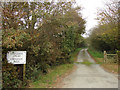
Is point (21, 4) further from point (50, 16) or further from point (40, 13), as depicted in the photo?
point (50, 16)

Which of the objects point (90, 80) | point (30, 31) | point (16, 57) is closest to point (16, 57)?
point (16, 57)

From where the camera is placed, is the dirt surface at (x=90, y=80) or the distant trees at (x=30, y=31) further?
the dirt surface at (x=90, y=80)

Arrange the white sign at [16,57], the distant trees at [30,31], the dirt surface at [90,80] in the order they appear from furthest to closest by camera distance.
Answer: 1. the dirt surface at [90,80]
2. the white sign at [16,57]
3. the distant trees at [30,31]

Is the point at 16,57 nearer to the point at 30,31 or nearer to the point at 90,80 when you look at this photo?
the point at 30,31

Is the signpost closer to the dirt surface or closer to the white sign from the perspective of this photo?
the white sign

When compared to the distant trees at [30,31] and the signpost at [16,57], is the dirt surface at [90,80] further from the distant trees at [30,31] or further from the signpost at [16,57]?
the signpost at [16,57]

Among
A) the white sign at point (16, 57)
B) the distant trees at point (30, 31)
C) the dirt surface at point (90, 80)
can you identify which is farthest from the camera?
the dirt surface at point (90, 80)

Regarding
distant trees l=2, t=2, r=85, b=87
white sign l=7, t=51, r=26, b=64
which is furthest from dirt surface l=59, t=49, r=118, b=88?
white sign l=7, t=51, r=26, b=64

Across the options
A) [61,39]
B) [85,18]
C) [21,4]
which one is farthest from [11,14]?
[85,18]

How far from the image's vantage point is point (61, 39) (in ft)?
39.5

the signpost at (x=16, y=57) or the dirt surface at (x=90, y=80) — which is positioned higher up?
the signpost at (x=16, y=57)

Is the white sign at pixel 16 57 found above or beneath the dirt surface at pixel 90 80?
above

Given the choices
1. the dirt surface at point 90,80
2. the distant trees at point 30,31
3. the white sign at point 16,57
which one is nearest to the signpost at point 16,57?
the white sign at point 16,57

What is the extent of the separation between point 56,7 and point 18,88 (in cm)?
527
